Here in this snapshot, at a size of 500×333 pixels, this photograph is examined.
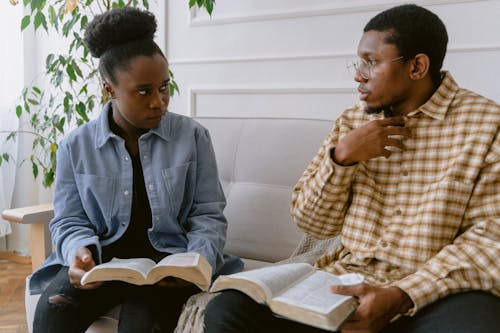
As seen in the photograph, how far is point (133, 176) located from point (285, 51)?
991 mm

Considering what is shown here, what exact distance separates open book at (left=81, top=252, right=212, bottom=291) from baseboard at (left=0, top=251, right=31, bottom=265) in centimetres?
214

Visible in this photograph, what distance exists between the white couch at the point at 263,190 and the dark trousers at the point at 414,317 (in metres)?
0.53

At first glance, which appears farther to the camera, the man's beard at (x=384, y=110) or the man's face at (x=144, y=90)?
the man's face at (x=144, y=90)

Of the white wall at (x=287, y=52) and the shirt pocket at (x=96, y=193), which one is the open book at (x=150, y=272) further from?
the white wall at (x=287, y=52)

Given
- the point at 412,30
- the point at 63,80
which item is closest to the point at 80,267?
the point at 412,30

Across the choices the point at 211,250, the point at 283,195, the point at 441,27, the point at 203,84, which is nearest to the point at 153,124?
the point at 211,250

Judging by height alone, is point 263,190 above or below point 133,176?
below

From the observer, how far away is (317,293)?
96 cm

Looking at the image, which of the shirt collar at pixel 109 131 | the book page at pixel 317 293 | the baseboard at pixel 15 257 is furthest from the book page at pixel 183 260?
the baseboard at pixel 15 257

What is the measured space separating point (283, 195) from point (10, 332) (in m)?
1.27

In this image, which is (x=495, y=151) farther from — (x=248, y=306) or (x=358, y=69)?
(x=248, y=306)

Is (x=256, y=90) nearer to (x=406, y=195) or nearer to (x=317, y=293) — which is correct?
(x=406, y=195)

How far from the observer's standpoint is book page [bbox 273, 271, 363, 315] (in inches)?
35.3

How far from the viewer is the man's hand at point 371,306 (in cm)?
96
